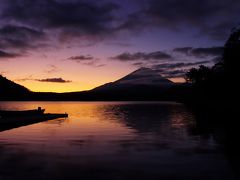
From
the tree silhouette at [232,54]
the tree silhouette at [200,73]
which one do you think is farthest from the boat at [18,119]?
the tree silhouette at [200,73]

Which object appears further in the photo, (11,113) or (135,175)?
(11,113)

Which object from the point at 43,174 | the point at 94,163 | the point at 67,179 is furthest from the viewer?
the point at 94,163

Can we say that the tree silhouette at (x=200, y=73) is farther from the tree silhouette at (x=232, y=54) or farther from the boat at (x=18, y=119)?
the boat at (x=18, y=119)

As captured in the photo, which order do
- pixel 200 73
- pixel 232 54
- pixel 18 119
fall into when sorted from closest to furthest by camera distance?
pixel 18 119 < pixel 232 54 < pixel 200 73

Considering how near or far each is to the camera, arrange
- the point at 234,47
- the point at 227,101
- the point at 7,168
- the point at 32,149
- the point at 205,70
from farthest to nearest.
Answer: the point at 205,70
the point at 227,101
the point at 234,47
the point at 32,149
the point at 7,168

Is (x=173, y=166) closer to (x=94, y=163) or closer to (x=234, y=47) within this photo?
(x=94, y=163)

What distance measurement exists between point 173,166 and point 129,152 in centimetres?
550

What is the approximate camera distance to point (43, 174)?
16.2 m

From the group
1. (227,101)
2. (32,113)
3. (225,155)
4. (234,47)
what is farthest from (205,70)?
(225,155)

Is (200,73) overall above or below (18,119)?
above

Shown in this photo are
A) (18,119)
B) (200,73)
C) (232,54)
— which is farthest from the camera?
(200,73)

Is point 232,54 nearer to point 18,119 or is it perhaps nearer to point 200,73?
point 18,119

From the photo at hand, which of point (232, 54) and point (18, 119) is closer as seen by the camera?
point (18, 119)

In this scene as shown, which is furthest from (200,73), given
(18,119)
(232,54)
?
(18,119)
